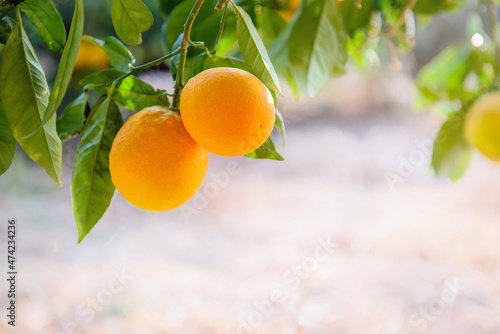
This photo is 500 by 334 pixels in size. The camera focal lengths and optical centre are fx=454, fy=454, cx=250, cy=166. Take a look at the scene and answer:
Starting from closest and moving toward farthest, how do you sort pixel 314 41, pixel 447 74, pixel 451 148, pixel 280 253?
1. pixel 314 41
2. pixel 451 148
3. pixel 447 74
4. pixel 280 253

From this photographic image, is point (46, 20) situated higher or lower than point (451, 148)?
higher

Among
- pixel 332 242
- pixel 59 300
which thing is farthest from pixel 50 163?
pixel 332 242

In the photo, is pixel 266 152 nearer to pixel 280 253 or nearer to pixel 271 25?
pixel 271 25

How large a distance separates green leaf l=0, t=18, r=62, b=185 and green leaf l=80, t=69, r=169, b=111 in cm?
4

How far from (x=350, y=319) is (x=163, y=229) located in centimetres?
65

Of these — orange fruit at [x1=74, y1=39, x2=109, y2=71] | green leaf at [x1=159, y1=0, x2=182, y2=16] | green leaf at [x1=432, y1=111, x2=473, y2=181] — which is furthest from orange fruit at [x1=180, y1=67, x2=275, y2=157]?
orange fruit at [x1=74, y1=39, x2=109, y2=71]

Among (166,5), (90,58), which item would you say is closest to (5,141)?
(166,5)

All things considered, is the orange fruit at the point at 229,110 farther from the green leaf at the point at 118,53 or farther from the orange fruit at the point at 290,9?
the orange fruit at the point at 290,9

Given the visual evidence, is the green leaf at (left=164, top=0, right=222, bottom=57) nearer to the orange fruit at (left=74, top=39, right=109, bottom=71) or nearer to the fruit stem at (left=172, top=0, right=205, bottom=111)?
the fruit stem at (left=172, top=0, right=205, bottom=111)

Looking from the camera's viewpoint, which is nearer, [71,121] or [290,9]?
[71,121]

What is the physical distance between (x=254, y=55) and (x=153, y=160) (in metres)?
0.08

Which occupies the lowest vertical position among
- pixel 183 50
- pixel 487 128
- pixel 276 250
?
pixel 276 250

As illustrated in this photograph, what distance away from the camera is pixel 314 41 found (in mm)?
418

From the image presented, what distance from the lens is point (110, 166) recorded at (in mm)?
253
